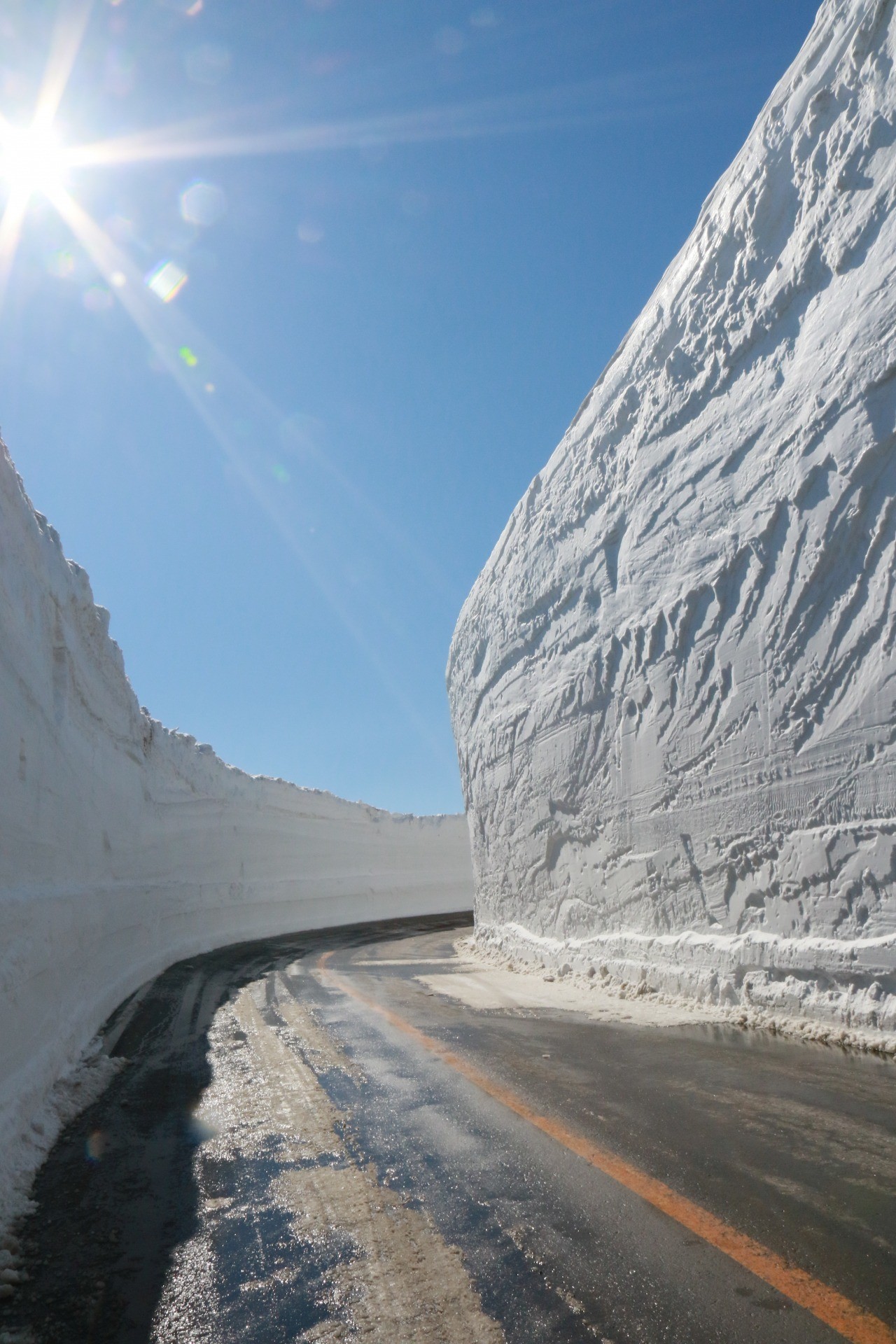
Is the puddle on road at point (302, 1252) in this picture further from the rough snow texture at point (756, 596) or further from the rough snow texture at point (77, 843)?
the rough snow texture at point (756, 596)

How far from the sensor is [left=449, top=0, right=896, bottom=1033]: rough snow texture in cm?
536

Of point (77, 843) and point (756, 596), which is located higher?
point (756, 596)

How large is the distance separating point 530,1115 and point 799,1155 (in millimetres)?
1240

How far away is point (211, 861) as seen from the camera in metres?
19.6

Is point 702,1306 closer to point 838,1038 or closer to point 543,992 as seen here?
point 838,1038

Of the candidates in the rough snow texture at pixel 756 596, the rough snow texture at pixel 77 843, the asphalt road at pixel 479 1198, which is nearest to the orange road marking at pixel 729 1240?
the asphalt road at pixel 479 1198

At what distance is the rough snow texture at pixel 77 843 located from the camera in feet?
14.8

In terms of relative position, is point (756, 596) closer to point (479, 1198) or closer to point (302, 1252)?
point (479, 1198)

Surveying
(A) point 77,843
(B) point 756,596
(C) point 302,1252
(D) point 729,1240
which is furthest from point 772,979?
(A) point 77,843

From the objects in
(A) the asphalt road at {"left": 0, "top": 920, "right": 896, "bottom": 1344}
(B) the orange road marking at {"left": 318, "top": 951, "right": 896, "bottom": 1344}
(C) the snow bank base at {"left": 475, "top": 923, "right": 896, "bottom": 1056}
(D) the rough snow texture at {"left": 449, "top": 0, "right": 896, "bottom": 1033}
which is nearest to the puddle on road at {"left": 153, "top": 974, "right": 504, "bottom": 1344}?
(A) the asphalt road at {"left": 0, "top": 920, "right": 896, "bottom": 1344}

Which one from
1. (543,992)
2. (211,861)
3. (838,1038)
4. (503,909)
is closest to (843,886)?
(838,1038)

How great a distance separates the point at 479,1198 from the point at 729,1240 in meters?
0.90

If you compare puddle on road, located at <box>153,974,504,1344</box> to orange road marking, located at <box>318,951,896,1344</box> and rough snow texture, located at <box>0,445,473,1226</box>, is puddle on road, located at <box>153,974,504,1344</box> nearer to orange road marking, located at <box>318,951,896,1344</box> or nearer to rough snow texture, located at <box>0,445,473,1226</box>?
orange road marking, located at <box>318,951,896,1344</box>

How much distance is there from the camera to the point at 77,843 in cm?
738
